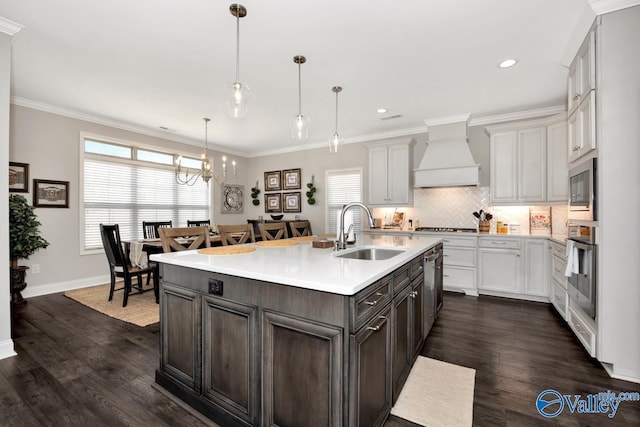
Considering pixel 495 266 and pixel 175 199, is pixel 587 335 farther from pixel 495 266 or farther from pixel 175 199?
pixel 175 199

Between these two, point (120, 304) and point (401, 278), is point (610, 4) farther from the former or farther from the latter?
point (120, 304)

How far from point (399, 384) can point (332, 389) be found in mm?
862

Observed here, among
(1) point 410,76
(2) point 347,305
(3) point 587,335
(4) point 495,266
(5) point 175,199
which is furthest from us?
(5) point 175,199

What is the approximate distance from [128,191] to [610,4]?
6.57 m

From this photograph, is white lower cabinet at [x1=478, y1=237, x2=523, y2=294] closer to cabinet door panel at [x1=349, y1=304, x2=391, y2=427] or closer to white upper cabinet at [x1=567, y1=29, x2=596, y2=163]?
white upper cabinet at [x1=567, y1=29, x2=596, y2=163]

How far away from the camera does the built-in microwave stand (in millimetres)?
2299

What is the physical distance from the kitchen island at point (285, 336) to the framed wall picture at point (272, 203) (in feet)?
16.9

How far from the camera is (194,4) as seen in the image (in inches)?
87.7

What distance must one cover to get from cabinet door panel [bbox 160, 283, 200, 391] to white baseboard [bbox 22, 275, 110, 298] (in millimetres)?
3666

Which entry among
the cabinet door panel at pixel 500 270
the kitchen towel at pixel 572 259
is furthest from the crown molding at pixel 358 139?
the kitchen towel at pixel 572 259

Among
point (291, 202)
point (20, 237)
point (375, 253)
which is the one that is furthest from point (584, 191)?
point (20, 237)

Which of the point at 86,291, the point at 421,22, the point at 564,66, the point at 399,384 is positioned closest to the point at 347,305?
the point at 399,384

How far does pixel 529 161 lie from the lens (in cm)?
429

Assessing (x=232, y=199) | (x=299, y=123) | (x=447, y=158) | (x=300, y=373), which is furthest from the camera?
(x=232, y=199)
